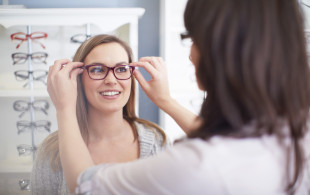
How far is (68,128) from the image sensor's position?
64cm

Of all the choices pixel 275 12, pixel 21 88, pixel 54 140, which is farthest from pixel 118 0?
pixel 275 12

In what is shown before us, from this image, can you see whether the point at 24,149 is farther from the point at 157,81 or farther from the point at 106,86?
the point at 157,81

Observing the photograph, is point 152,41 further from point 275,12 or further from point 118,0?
point 275,12

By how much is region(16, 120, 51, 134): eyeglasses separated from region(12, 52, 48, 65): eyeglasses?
416 mm

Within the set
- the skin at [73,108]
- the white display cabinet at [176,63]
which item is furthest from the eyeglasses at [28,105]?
the skin at [73,108]

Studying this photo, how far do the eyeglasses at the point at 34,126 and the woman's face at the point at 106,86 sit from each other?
1.06 metres

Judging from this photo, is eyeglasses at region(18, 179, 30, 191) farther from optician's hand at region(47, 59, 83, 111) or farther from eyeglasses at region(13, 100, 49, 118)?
optician's hand at region(47, 59, 83, 111)

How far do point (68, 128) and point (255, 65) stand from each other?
0.42 metres

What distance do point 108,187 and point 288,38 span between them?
414mm

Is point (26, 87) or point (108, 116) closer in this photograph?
point (108, 116)

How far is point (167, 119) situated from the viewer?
1.80 m

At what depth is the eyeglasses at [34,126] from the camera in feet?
6.31

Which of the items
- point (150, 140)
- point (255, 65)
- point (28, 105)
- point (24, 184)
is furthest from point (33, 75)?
point (255, 65)

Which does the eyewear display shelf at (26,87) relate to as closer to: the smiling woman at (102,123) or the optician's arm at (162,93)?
the smiling woman at (102,123)
